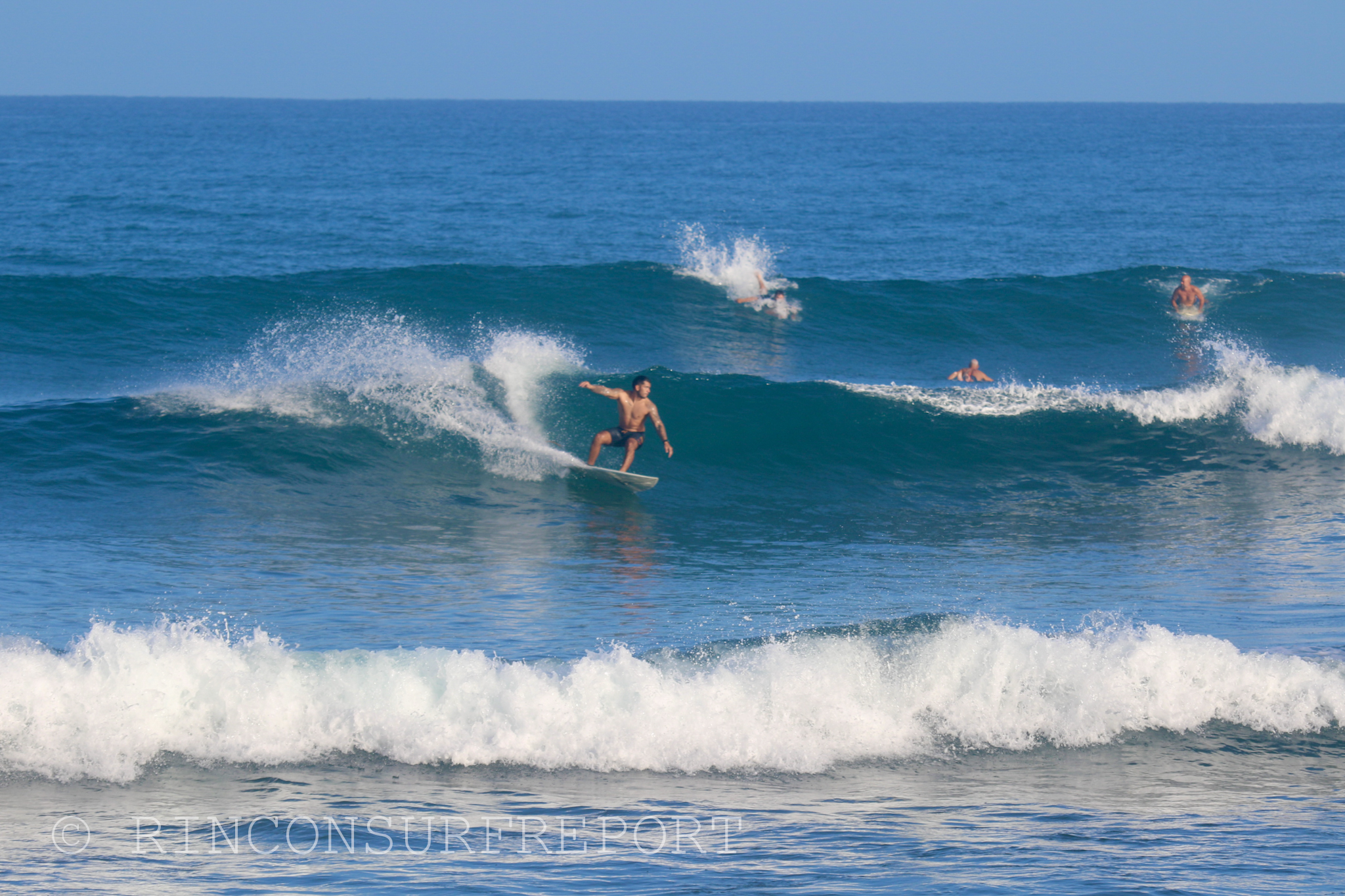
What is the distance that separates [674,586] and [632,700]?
283 centimetres

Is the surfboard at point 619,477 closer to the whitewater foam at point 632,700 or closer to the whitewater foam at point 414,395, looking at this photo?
the whitewater foam at point 414,395

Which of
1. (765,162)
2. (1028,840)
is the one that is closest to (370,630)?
(1028,840)

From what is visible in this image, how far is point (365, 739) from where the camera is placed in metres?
Result: 6.51

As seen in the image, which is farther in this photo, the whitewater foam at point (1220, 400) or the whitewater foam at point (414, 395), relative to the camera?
the whitewater foam at point (1220, 400)

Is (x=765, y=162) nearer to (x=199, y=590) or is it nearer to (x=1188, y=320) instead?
(x=1188, y=320)

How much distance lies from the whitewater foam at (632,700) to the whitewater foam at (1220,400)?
8512 millimetres

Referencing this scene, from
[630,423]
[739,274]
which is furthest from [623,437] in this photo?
[739,274]

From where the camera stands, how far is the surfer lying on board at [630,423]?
12.2 metres

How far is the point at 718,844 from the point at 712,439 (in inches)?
371

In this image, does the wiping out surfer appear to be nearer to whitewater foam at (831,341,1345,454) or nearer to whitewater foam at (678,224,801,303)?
whitewater foam at (678,224,801,303)

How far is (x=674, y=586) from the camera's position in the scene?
9.54m

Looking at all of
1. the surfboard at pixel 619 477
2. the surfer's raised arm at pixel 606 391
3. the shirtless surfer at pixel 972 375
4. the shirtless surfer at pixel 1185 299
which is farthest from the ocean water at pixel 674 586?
the surfer's raised arm at pixel 606 391

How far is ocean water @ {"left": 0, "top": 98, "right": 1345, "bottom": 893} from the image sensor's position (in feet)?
18.4

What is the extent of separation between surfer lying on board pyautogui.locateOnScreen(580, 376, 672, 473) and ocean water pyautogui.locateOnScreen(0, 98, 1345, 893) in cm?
43
